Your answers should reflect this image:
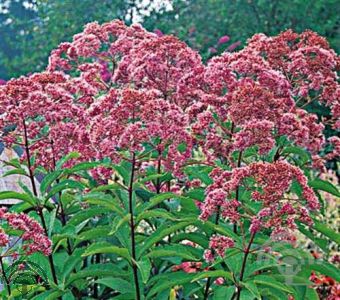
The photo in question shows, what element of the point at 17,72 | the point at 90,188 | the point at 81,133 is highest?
the point at 17,72

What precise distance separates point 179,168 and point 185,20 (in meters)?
9.76

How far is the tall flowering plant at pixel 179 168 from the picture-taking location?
251 centimetres

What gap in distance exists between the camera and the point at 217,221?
9.12 ft

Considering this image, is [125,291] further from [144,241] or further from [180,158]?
[180,158]

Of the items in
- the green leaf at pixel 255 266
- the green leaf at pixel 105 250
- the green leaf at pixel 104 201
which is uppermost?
the green leaf at pixel 104 201

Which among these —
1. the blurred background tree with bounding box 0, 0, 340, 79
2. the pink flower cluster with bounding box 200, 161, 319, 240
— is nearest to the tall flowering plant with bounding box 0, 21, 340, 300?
the pink flower cluster with bounding box 200, 161, 319, 240

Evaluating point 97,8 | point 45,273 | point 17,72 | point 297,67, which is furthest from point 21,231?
point 17,72

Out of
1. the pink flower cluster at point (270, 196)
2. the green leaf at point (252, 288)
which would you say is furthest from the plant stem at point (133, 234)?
the green leaf at point (252, 288)

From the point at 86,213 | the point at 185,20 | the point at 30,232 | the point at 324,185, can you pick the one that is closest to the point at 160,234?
the point at 86,213

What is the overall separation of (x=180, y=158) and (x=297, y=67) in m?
0.59

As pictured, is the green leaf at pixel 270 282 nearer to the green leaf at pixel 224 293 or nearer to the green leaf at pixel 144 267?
the green leaf at pixel 224 293

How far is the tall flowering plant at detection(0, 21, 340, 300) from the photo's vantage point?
2512 millimetres

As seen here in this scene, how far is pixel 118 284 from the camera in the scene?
2711 mm

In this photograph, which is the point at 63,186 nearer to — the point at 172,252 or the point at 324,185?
the point at 172,252
